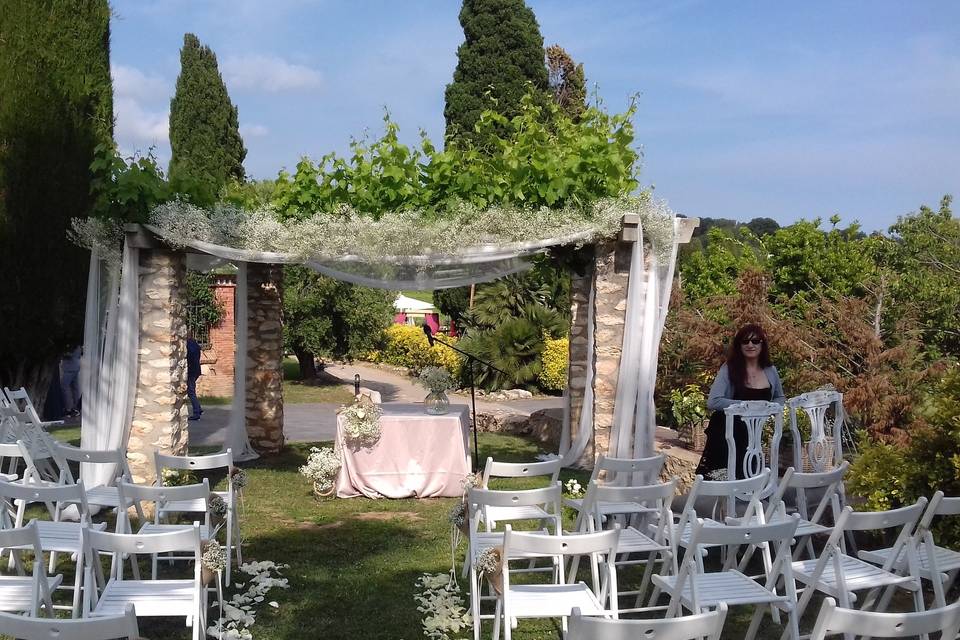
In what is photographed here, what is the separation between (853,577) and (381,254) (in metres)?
4.54

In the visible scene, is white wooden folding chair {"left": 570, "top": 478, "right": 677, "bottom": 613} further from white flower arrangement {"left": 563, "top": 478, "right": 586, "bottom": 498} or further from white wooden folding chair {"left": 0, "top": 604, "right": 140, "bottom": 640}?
white wooden folding chair {"left": 0, "top": 604, "right": 140, "bottom": 640}

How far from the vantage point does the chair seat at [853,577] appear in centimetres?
396

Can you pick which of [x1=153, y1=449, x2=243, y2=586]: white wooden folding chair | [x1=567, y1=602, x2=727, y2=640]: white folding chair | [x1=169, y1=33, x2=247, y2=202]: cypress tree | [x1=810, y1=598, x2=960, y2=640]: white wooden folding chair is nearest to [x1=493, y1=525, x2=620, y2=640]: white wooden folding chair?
[x1=567, y1=602, x2=727, y2=640]: white folding chair

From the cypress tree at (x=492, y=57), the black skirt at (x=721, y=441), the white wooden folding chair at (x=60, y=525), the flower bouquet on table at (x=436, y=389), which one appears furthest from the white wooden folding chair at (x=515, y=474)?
the cypress tree at (x=492, y=57)

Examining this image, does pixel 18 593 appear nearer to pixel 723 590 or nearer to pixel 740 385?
pixel 723 590

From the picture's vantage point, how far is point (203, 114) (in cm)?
2322

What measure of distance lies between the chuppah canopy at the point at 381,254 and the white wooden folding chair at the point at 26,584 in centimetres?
344

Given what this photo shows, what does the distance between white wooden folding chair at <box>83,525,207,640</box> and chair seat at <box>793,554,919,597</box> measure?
2712 millimetres

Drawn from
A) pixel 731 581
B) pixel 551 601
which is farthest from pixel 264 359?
pixel 731 581

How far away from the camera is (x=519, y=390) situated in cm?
1716

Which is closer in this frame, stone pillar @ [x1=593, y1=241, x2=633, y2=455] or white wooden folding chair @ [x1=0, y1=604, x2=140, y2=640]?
white wooden folding chair @ [x1=0, y1=604, x2=140, y2=640]

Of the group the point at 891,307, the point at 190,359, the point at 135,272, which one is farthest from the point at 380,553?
the point at 190,359

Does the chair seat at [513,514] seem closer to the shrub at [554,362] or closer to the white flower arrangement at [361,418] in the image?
the white flower arrangement at [361,418]

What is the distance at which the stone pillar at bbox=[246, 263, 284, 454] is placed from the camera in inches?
397
